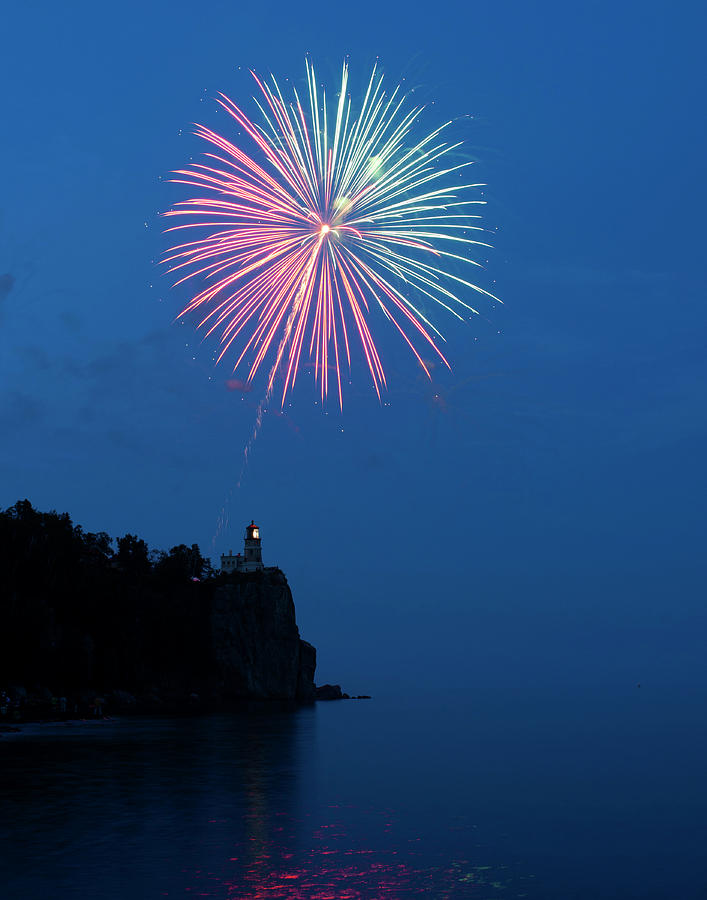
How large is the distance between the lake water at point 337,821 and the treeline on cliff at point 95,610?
47.7 m

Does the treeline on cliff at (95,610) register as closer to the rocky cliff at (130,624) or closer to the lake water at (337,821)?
the rocky cliff at (130,624)

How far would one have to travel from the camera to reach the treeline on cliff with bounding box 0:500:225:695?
130 meters

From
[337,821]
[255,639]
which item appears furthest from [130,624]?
[337,821]

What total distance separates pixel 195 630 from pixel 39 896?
6258 inches

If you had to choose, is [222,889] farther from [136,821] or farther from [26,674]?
[26,674]

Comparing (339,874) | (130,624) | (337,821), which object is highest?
(130,624)

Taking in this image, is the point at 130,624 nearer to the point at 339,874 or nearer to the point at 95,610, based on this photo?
the point at 95,610

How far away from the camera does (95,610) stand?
155 meters

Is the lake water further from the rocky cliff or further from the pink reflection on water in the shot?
the rocky cliff

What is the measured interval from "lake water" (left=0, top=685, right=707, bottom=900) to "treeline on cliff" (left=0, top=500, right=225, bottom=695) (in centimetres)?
4767

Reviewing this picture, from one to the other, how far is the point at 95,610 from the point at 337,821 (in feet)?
393

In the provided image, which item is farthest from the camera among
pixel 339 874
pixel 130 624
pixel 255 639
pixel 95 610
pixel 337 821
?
pixel 255 639

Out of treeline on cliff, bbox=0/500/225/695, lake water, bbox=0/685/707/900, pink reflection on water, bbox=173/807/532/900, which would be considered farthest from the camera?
treeline on cliff, bbox=0/500/225/695

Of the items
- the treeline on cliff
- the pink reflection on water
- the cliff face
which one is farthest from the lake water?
the cliff face
